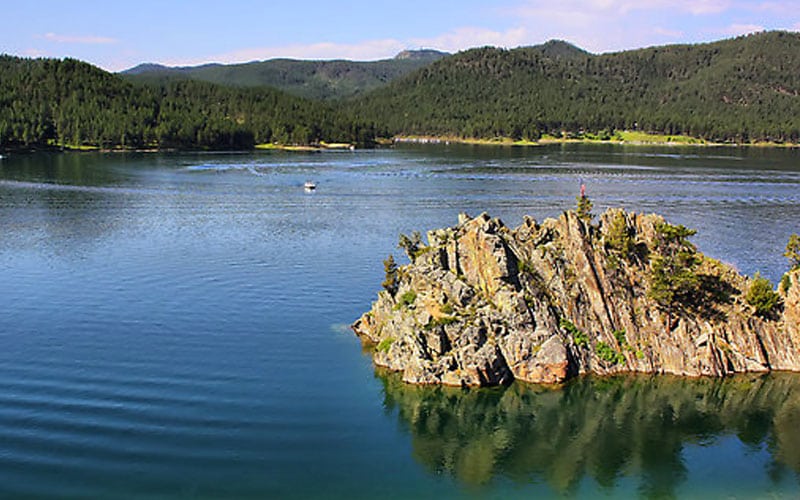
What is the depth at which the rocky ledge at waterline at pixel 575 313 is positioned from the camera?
4431cm

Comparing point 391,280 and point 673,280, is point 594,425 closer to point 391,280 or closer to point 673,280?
point 673,280

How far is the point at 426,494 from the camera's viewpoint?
31.7 metres

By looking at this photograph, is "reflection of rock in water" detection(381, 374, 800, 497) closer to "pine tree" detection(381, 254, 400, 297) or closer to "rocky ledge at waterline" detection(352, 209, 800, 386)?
"rocky ledge at waterline" detection(352, 209, 800, 386)

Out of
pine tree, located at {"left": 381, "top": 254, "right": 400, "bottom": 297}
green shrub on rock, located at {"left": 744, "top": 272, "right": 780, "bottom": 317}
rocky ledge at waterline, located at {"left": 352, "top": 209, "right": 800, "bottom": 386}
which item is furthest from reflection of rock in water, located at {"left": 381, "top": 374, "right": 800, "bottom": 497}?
pine tree, located at {"left": 381, "top": 254, "right": 400, "bottom": 297}

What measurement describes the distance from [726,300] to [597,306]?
28.7ft

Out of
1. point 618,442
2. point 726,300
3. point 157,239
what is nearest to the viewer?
point 618,442

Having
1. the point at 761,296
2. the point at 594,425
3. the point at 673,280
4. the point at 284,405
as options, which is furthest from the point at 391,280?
the point at 761,296

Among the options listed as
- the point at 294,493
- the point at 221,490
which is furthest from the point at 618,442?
the point at 221,490

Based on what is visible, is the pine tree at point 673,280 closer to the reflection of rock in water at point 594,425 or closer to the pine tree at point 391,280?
the reflection of rock in water at point 594,425

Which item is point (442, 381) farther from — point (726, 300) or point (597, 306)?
point (726, 300)

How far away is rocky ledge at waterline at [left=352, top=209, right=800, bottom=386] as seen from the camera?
44.3 meters

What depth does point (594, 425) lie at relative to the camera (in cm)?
3916

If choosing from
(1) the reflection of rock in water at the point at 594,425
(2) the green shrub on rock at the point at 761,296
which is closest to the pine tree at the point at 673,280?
(2) the green shrub on rock at the point at 761,296

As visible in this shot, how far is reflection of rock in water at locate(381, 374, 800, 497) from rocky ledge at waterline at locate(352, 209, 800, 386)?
4.68ft
